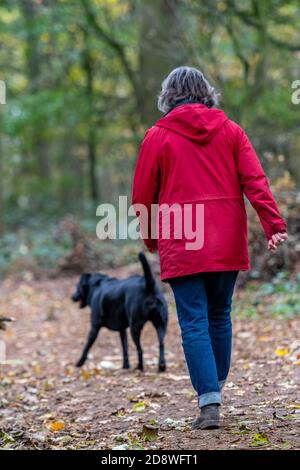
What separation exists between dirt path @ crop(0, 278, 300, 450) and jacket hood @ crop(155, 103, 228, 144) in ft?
5.68

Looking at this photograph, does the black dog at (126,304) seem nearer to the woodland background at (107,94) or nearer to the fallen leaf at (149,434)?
the fallen leaf at (149,434)

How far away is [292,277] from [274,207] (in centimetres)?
588

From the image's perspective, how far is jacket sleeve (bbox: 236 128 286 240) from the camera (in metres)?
4.13

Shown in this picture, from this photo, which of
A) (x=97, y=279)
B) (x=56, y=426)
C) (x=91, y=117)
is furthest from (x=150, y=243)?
(x=91, y=117)

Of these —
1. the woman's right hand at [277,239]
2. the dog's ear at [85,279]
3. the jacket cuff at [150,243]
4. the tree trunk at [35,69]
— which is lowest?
the woman's right hand at [277,239]

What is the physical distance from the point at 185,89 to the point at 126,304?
2763 millimetres

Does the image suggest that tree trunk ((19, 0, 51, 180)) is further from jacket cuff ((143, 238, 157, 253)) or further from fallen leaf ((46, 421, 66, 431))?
fallen leaf ((46, 421, 66, 431))

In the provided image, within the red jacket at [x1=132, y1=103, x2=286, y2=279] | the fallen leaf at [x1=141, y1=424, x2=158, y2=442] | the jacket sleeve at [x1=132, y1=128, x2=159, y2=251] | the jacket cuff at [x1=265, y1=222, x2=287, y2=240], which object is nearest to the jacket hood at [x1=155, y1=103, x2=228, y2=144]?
the red jacket at [x1=132, y1=103, x2=286, y2=279]

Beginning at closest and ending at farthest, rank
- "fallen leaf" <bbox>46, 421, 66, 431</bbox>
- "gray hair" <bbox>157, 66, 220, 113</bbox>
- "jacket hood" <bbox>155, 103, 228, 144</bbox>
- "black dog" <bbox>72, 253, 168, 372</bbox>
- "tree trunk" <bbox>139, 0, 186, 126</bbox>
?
1. "jacket hood" <bbox>155, 103, 228, 144</bbox>
2. "gray hair" <bbox>157, 66, 220, 113</bbox>
3. "fallen leaf" <bbox>46, 421, 66, 431</bbox>
4. "black dog" <bbox>72, 253, 168, 372</bbox>
5. "tree trunk" <bbox>139, 0, 186, 126</bbox>

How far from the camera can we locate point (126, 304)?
6.61 meters

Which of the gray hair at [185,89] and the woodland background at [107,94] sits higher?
the woodland background at [107,94]

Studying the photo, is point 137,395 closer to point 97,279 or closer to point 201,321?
point 201,321

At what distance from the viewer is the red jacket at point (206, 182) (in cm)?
414

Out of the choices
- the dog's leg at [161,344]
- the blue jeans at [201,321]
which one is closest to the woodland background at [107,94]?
the dog's leg at [161,344]
